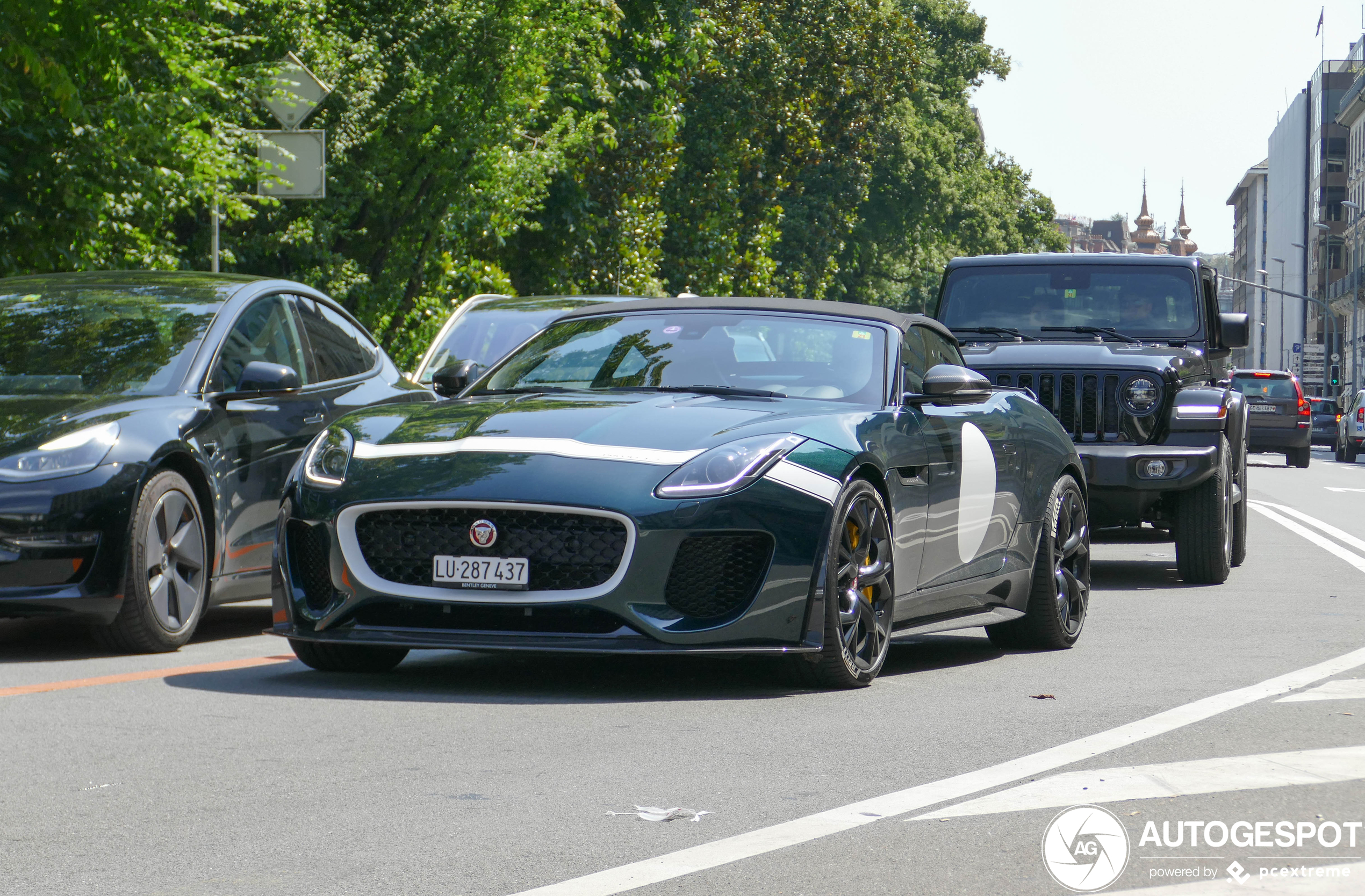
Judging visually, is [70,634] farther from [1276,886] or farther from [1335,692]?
[1276,886]

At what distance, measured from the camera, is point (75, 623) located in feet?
29.2

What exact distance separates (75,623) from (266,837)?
5.05 metres

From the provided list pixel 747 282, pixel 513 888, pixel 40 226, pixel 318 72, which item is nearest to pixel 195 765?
pixel 513 888

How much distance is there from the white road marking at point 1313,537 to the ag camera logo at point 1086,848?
9.18 meters


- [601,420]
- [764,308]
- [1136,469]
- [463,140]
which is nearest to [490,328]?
[1136,469]

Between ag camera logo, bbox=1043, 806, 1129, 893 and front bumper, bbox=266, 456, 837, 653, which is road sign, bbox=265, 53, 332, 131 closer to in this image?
front bumper, bbox=266, 456, 837, 653

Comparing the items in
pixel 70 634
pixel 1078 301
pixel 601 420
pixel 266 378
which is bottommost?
pixel 70 634

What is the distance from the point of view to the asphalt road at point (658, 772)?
397 centimetres

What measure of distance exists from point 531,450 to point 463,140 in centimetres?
1564

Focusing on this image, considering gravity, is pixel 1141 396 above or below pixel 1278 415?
above

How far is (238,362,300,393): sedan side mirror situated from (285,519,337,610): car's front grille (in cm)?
163

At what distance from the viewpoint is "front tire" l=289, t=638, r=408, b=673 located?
262 inches

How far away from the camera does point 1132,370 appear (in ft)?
40.3

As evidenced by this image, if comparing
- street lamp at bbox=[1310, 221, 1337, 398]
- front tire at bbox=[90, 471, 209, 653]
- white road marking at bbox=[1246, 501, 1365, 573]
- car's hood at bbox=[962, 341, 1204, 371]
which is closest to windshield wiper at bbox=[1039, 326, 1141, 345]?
car's hood at bbox=[962, 341, 1204, 371]
